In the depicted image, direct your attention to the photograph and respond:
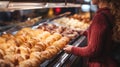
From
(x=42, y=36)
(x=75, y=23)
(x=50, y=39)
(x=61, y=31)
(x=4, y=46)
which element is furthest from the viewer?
(x=75, y=23)

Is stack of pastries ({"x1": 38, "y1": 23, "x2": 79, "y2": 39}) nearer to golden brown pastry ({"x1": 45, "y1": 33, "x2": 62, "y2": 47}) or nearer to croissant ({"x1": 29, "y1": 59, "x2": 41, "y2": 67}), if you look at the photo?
golden brown pastry ({"x1": 45, "y1": 33, "x2": 62, "y2": 47})

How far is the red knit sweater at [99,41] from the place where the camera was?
2688 millimetres

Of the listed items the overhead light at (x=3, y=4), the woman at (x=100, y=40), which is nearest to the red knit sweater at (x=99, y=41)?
the woman at (x=100, y=40)

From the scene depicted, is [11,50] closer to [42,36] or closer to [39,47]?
[39,47]

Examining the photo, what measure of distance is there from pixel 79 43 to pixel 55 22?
1.47 metres

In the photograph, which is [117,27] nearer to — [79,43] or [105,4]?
[105,4]

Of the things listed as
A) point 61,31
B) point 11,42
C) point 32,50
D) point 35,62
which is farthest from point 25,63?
point 61,31

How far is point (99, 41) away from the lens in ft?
8.78

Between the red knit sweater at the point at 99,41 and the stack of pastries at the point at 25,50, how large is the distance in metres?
0.42

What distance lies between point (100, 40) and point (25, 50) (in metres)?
0.94

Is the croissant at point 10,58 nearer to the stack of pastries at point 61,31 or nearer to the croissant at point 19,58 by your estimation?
the croissant at point 19,58

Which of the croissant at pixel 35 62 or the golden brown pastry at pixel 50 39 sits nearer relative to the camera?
the croissant at pixel 35 62

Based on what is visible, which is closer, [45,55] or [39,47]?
[45,55]

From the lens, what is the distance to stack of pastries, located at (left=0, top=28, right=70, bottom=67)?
239 centimetres
